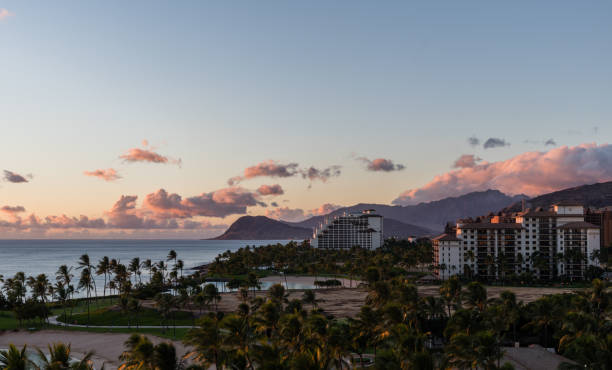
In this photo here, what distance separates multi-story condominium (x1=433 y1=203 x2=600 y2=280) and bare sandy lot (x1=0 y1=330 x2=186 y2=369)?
124646mm

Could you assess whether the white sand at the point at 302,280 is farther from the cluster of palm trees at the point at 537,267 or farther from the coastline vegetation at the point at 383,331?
the coastline vegetation at the point at 383,331

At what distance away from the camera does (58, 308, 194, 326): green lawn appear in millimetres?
95562

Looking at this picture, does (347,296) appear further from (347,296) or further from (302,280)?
(302,280)

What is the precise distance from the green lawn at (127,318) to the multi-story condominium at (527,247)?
354 feet

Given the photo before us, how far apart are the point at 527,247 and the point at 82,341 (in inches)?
6014

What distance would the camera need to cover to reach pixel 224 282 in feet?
602

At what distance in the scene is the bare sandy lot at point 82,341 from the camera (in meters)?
70.8

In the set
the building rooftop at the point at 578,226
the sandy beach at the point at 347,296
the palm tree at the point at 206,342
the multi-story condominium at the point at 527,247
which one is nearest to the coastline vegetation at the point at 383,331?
the palm tree at the point at 206,342

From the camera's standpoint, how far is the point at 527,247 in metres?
172

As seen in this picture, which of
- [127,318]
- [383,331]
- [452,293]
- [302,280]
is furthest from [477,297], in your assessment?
[302,280]

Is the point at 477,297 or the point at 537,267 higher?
the point at 477,297

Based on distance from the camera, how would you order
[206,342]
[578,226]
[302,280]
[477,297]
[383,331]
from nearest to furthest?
[206,342]
[383,331]
[477,297]
[578,226]
[302,280]

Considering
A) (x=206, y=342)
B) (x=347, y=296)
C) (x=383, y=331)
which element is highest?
(x=206, y=342)

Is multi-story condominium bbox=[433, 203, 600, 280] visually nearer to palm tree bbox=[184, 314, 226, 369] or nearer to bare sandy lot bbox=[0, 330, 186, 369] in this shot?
bare sandy lot bbox=[0, 330, 186, 369]
